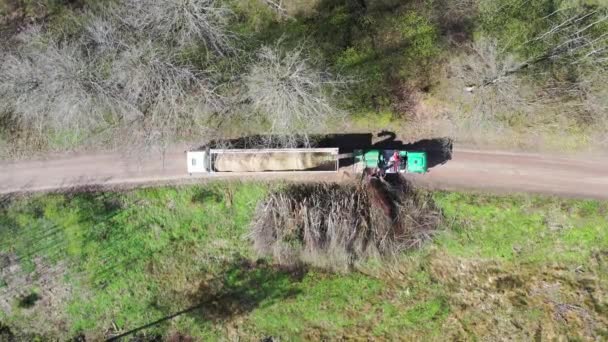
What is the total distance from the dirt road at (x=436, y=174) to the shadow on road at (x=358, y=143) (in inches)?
19.5

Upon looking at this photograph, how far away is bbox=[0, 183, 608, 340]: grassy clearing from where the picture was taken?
88.1 feet

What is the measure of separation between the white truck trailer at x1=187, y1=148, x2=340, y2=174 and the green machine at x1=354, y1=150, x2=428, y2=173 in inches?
56.3

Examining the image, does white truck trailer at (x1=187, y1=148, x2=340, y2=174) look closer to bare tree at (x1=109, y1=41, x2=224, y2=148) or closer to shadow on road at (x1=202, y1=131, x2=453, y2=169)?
shadow on road at (x1=202, y1=131, x2=453, y2=169)

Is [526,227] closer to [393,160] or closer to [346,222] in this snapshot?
[393,160]

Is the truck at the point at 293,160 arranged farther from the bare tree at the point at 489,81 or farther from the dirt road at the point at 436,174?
the bare tree at the point at 489,81

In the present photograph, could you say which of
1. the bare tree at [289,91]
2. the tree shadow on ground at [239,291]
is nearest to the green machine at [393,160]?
the bare tree at [289,91]

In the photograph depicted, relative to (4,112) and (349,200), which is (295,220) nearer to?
(349,200)

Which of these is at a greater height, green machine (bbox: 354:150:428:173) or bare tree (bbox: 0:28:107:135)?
bare tree (bbox: 0:28:107:135)

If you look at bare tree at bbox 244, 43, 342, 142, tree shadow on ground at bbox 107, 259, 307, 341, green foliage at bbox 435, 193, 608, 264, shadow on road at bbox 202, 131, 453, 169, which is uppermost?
bare tree at bbox 244, 43, 342, 142

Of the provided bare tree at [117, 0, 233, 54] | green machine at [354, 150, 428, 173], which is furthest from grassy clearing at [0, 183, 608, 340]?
bare tree at [117, 0, 233, 54]

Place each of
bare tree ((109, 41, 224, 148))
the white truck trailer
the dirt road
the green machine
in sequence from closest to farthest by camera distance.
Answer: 1. bare tree ((109, 41, 224, 148))
2. the green machine
3. the white truck trailer
4. the dirt road

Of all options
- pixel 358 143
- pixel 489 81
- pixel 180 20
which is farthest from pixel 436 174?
pixel 180 20

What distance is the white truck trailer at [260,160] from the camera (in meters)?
25.8

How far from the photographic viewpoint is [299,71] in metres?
24.8
